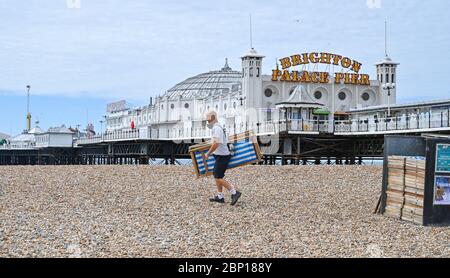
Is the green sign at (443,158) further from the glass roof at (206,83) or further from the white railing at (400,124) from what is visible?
the glass roof at (206,83)

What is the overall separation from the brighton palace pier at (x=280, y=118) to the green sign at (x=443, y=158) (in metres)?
11.4

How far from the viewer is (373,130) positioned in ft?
130

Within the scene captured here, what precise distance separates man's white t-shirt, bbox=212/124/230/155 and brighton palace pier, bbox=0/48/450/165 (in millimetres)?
12057

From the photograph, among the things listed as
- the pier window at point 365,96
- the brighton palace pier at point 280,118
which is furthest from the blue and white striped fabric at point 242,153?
the pier window at point 365,96

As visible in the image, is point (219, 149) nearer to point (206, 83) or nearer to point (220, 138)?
point (220, 138)

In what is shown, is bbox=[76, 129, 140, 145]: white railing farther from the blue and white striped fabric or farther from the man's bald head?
the man's bald head

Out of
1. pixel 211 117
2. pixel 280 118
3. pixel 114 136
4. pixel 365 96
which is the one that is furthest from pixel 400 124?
pixel 114 136

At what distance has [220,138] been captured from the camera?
1107 centimetres

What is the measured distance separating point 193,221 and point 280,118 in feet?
127

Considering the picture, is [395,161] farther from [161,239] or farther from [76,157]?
[76,157]

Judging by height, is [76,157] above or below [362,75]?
below

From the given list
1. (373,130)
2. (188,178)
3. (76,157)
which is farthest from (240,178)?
(76,157)

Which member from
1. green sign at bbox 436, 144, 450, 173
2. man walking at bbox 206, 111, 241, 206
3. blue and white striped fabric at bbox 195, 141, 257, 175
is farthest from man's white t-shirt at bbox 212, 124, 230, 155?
green sign at bbox 436, 144, 450, 173
